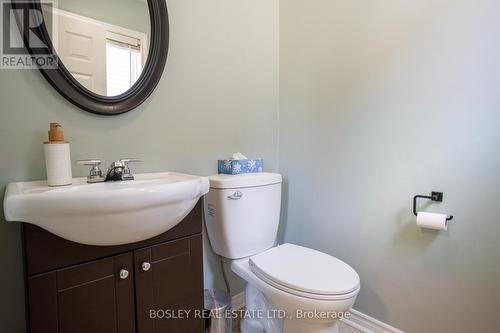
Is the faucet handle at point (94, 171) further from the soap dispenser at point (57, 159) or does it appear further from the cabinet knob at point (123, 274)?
the cabinet knob at point (123, 274)

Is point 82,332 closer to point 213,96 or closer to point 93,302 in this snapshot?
point 93,302

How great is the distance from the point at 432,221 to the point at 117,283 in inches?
48.8

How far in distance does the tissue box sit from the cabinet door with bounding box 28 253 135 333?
2.15 ft

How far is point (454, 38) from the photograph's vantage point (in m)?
1.09

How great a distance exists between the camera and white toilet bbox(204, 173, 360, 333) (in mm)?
989

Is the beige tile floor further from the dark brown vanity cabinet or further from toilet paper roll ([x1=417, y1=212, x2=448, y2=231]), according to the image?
toilet paper roll ([x1=417, y1=212, x2=448, y2=231])

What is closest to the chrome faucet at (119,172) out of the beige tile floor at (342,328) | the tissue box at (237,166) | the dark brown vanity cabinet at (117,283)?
the dark brown vanity cabinet at (117,283)

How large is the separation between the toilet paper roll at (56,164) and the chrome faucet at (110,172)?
3.0 inches

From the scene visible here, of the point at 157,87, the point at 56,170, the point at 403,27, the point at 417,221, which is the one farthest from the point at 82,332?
the point at 403,27

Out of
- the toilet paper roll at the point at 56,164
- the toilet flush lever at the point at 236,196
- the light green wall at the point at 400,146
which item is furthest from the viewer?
the toilet flush lever at the point at 236,196

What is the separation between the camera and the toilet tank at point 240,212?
1270 mm

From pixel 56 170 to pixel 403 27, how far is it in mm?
1536

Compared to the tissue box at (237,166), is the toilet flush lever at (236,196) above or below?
below

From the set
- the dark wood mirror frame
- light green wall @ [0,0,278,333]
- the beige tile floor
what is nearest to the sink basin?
light green wall @ [0,0,278,333]
